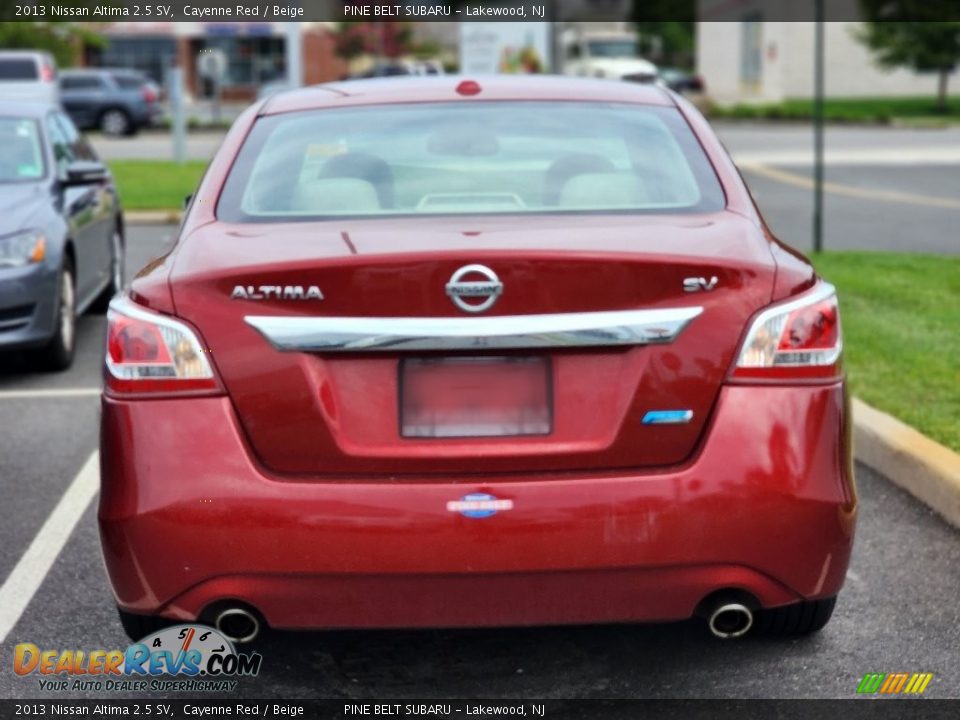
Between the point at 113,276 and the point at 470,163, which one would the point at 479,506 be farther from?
the point at 113,276

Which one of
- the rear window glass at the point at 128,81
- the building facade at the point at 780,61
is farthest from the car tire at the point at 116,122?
the building facade at the point at 780,61

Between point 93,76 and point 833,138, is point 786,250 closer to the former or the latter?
point 833,138

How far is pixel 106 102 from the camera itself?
41844mm

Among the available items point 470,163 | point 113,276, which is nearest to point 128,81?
point 113,276

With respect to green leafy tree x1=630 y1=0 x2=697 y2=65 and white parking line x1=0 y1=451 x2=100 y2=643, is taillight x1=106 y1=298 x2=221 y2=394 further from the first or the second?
green leafy tree x1=630 y1=0 x2=697 y2=65

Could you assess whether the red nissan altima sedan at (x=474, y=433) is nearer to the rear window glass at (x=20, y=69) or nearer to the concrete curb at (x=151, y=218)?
the concrete curb at (x=151, y=218)

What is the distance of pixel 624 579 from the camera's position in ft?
12.2

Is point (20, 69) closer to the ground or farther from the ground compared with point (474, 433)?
closer to the ground

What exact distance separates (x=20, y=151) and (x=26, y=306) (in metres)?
1.67

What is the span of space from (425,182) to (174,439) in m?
1.14

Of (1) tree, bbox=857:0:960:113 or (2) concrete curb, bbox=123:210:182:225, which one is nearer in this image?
(2) concrete curb, bbox=123:210:182:225

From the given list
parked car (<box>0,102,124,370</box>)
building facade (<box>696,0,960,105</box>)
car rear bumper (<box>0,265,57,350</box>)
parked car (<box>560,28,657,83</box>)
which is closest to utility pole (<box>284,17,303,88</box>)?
parked car (<box>560,28,657,83</box>)

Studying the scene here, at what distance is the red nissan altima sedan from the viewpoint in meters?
3.65

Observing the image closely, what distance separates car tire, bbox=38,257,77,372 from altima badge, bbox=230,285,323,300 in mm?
5200
